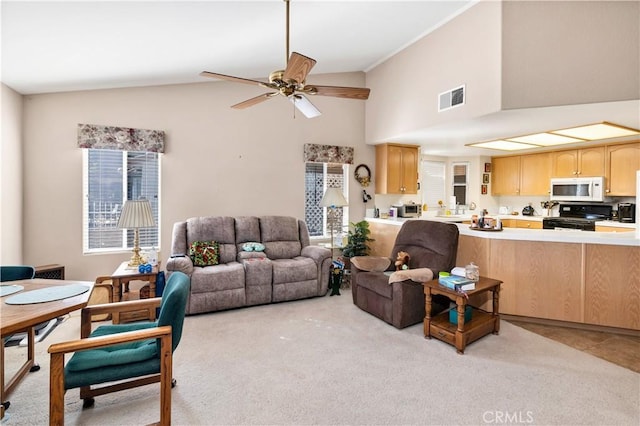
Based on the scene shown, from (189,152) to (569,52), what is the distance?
14.5 ft

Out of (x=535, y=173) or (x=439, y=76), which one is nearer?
(x=439, y=76)

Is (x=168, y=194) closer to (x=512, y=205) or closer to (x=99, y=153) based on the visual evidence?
(x=99, y=153)

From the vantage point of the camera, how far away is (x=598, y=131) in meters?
4.02

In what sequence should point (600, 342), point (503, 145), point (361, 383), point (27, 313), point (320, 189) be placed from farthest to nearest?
1. point (320, 189)
2. point (503, 145)
3. point (600, 342)
4. point (361, 383)
5. point (27, 313)

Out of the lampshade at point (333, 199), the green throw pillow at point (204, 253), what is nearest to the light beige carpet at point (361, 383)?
the green throw pillow at point (204, 253)

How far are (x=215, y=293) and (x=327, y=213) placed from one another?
95.6 inches

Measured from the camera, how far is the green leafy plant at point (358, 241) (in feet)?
16.5

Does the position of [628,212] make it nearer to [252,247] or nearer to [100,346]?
[252,247]

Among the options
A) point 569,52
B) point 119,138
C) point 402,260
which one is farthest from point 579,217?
point 119,138

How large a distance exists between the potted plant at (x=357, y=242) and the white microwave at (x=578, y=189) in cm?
329

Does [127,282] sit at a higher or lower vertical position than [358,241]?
lower

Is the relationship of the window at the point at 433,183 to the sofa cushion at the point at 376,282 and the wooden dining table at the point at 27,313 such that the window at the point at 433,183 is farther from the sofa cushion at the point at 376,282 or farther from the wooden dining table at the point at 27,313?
the wooden dining table at the point at 27,313

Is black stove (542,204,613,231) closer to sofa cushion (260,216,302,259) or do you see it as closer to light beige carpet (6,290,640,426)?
light beige carpet (6,290,640,426)

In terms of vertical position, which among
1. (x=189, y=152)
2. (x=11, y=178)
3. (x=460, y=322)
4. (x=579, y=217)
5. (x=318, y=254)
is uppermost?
(x=189, y=152)
